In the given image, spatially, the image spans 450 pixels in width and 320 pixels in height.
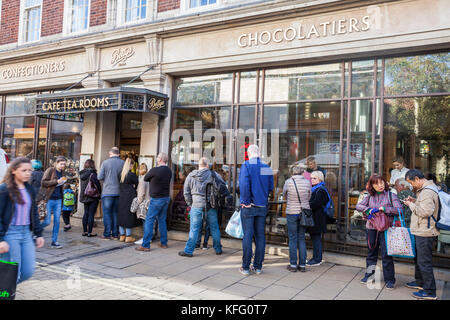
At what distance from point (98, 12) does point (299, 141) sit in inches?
263

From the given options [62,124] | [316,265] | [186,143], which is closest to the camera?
[316,265]

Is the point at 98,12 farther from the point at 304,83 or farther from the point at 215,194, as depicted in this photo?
the point at 215,194

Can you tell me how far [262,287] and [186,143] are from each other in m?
A: 4.57

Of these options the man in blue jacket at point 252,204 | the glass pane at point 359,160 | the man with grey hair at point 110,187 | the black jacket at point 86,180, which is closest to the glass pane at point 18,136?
the black jacket at point 86,180

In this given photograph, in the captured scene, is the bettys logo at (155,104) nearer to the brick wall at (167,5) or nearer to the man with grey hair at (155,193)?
the man with grey hair at (155,193)

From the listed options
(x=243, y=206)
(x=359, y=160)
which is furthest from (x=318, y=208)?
(x=243, y=206)

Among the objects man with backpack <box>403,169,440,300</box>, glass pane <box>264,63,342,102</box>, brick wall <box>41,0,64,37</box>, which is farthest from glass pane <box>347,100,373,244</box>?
brick wall <box>41,0,64,37</box>

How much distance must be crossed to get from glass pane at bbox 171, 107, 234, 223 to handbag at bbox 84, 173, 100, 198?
71.8 inches

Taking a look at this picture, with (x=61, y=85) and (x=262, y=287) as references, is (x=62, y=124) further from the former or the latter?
(x=262, y=287)

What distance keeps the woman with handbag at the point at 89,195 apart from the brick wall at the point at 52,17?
496cm

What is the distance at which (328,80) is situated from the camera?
7277 millimetres

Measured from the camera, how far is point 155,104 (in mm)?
8391
